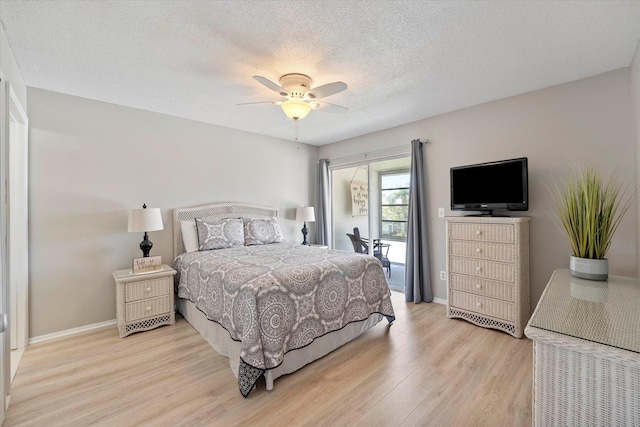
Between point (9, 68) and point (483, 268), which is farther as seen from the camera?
point (483, 268)

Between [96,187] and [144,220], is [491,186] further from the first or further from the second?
[96,187]

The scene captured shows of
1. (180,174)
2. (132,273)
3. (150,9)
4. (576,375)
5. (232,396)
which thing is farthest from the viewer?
(180,174)

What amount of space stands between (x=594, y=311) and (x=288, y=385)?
5.99ft

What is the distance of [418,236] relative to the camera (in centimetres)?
378

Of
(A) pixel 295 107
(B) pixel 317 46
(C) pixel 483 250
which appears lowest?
(C) pixel 483 250

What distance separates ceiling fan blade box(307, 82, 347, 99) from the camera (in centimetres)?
212

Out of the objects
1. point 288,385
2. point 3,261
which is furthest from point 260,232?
point 3,261

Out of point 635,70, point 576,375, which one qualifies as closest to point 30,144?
point 576,375

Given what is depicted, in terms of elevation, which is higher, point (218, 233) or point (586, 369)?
point (218, 233)

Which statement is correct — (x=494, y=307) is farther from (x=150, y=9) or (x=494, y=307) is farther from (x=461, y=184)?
(x=150, y=9)

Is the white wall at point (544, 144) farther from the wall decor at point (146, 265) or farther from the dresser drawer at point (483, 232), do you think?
the wall decor at point (146, 265)

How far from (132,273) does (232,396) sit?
5.93ft

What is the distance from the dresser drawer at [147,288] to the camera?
280 cm

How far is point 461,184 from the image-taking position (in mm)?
3230
